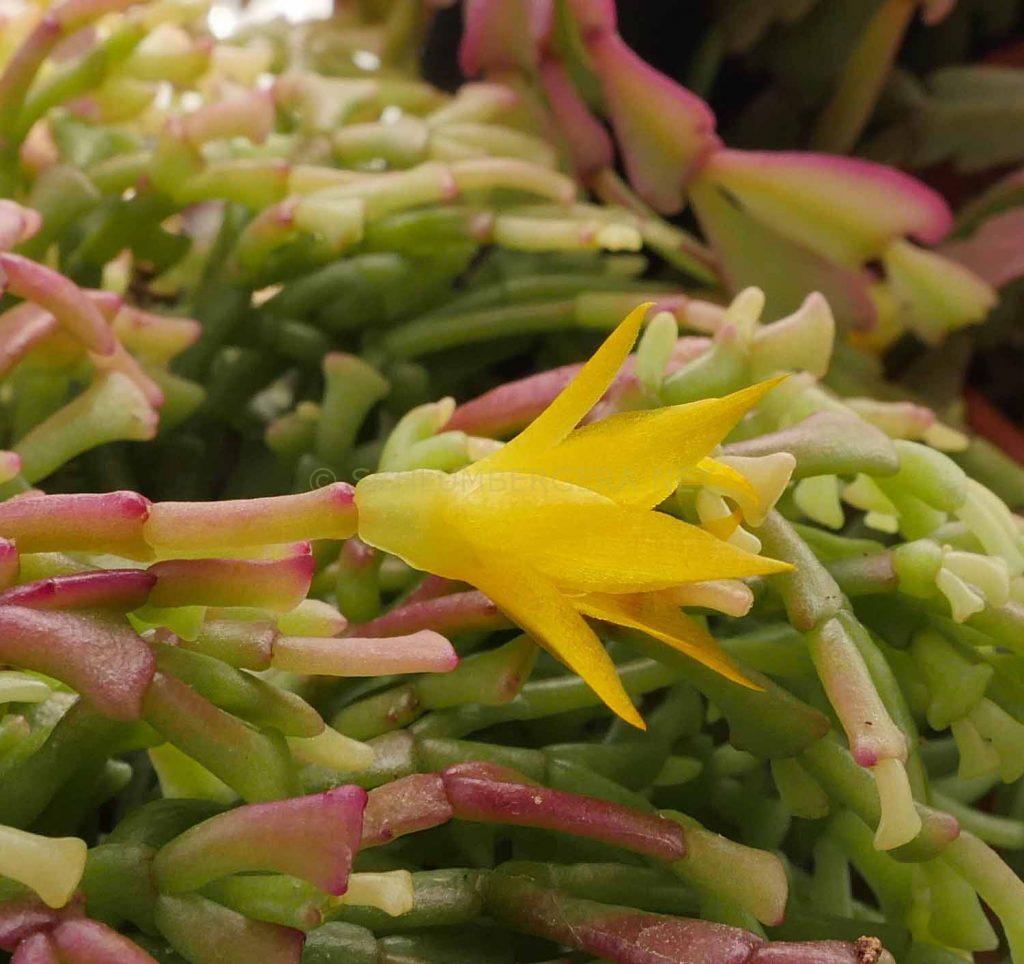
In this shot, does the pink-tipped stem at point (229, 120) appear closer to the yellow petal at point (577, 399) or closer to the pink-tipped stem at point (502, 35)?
the pink-tipped stem at point (502, 35)

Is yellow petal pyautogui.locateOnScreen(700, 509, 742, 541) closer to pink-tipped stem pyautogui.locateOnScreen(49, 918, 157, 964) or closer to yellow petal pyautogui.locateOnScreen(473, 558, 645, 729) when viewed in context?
yellow petal pyautogui.locateOnScreen(473, 558, 645, 729)

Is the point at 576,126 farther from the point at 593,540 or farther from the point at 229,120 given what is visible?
the point at 593,540

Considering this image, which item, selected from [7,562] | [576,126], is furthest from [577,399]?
[576,126]

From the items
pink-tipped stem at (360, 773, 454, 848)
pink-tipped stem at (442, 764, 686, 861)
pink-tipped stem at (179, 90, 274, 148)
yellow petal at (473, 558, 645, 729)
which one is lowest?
pink-tipped stem at (360, 773, 454, 848)

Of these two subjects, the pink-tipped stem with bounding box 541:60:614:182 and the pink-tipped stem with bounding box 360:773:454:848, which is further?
the pink-tipped stem with bounding box 541:60:614:182

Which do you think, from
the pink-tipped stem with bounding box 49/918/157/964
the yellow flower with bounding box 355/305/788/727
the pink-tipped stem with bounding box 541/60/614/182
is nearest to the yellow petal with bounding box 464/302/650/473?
the yellow flower with bounding box 355/305/788/727

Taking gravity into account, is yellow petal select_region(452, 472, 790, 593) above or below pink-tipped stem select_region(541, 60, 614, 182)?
above

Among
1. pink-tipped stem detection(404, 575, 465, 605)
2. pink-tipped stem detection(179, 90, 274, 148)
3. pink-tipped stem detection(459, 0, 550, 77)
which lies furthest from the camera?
pink-tipped stem detection(459, 0, 550, 77)

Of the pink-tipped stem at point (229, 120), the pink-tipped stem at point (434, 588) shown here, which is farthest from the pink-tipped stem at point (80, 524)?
the pink-tipped stem at point (229, 120)
